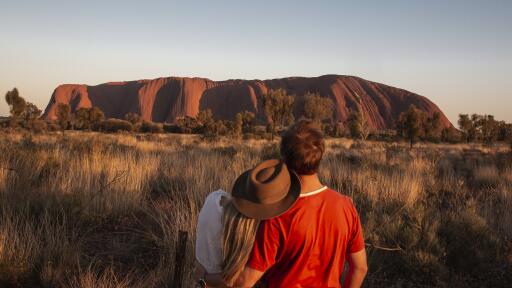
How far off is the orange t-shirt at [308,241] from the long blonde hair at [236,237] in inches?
2.1

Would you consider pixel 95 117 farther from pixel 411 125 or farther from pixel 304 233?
pixel 304 233

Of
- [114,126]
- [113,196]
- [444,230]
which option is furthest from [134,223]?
[114,126]

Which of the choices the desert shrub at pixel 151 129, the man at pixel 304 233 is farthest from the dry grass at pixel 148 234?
the desert shrub at pixel 151 129

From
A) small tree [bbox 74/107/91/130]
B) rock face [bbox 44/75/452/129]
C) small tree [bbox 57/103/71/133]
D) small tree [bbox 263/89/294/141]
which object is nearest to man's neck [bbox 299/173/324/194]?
small tree [bbox 263/89/294/141]

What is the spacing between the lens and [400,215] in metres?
6.38

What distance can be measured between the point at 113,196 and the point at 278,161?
4.82 meters

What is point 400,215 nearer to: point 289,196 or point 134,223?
point 134,223

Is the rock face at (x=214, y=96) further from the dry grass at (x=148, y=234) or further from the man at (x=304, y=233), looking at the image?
the man at (x=304, y=233)

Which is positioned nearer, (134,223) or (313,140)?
(313,140)

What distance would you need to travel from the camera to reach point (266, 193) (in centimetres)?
203

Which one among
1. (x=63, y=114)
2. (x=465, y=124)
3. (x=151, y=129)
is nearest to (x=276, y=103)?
(x=151, y=129)

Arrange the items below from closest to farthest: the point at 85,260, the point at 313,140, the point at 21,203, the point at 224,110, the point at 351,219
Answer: the point at 313,140 → the point at 351,219 → the point at 85,260 → the point at 21,203 → the point at 224,110

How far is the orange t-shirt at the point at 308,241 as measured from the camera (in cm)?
216

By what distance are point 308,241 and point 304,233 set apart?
0.05 metres
